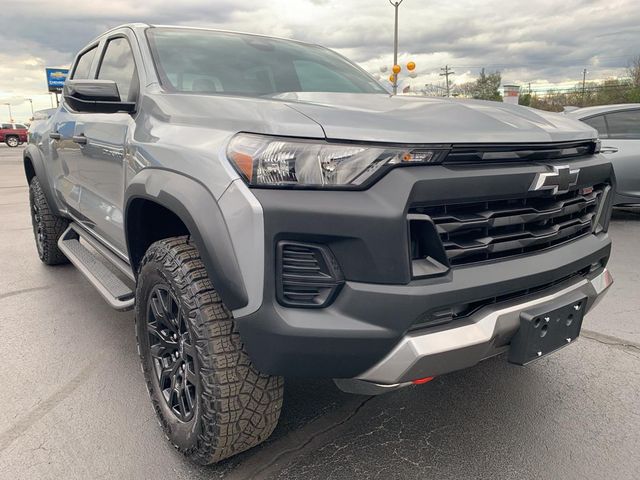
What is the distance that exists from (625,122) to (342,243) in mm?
5884

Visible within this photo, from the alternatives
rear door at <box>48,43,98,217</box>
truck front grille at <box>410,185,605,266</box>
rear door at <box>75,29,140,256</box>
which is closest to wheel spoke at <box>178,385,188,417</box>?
rear door at <box>75,29,140,256</box>

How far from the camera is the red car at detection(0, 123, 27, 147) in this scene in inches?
1494

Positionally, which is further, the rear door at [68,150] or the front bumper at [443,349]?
the rear door at [68,150]

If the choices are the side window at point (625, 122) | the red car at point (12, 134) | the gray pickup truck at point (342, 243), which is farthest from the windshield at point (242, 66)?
the red car at point (12, 134)

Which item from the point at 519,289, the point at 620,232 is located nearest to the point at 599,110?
the point at 620,232


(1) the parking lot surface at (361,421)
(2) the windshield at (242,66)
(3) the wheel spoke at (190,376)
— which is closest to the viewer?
(3) the wheel spoke at (190,376)

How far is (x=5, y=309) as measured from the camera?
395 centimetres

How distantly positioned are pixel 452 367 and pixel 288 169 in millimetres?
848

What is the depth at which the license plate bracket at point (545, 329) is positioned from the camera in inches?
73.9

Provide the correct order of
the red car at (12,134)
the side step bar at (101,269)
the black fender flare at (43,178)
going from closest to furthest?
1. the side step bar at (101,269)
2. the black fender flare at (43,178)
3. the red car at (12,134)

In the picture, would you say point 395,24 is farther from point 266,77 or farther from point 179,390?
point 179,390

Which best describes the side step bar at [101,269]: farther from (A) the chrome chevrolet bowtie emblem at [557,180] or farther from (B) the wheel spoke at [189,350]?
(A) the chrome chevrolet bowtie emblem at [557,180]

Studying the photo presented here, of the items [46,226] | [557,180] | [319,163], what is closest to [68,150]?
[46,226]

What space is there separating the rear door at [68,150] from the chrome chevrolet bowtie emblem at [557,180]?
278 centimetres
